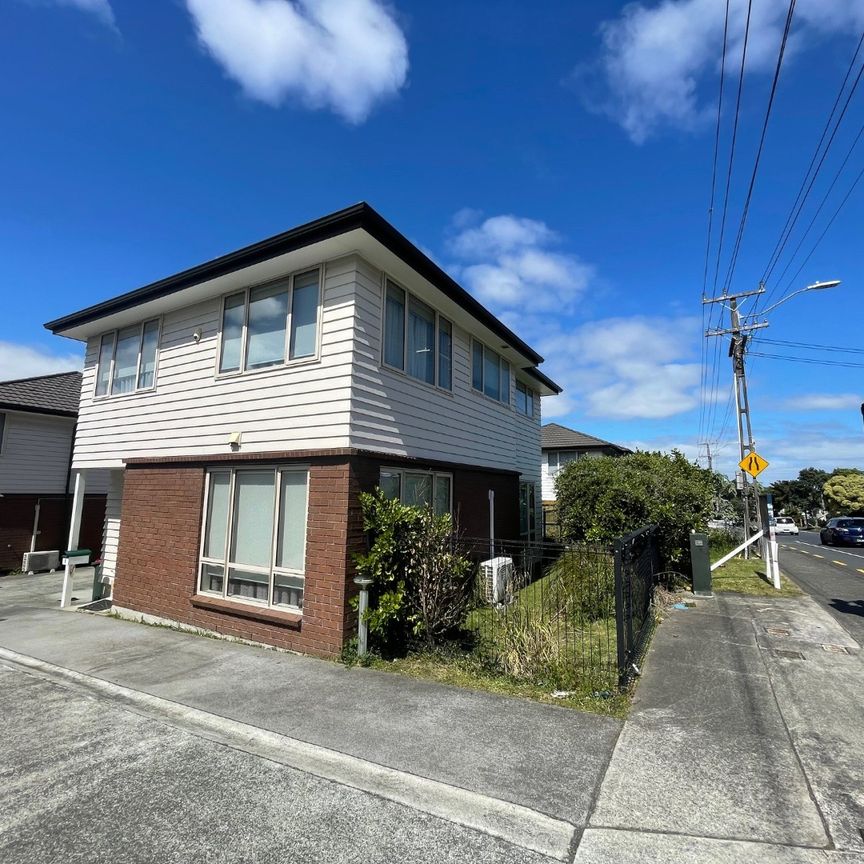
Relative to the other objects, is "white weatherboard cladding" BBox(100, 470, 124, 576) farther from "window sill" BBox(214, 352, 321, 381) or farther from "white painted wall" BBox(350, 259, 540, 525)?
"white painted wall" BBox(350, 259, 540, 525)

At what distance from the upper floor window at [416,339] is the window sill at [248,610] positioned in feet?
13.3

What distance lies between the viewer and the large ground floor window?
747 cm

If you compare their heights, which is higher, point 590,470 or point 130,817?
point 590,470

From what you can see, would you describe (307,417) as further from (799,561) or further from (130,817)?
(799,561)

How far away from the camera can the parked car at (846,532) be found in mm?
27047

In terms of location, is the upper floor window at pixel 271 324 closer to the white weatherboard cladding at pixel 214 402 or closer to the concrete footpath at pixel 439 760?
the white weatherboard cladding at pixel 214 402

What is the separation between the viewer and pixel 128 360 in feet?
35.9

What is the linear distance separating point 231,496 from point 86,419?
19.2 ft

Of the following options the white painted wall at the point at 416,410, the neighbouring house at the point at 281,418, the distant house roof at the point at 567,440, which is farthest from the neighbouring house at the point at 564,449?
the neighbouring house at the point at 281,418

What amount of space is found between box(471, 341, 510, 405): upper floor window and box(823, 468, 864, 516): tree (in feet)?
221

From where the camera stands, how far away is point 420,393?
353 inches

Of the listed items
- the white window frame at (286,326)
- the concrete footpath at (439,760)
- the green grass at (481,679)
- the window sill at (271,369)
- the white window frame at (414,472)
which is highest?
the white window frame at (286,326)

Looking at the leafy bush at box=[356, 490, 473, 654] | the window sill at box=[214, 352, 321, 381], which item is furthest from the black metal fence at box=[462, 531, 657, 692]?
the window sill at box=[214, 352, 321, 381]

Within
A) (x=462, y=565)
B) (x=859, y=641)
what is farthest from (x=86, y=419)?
(x=859, y=641)
